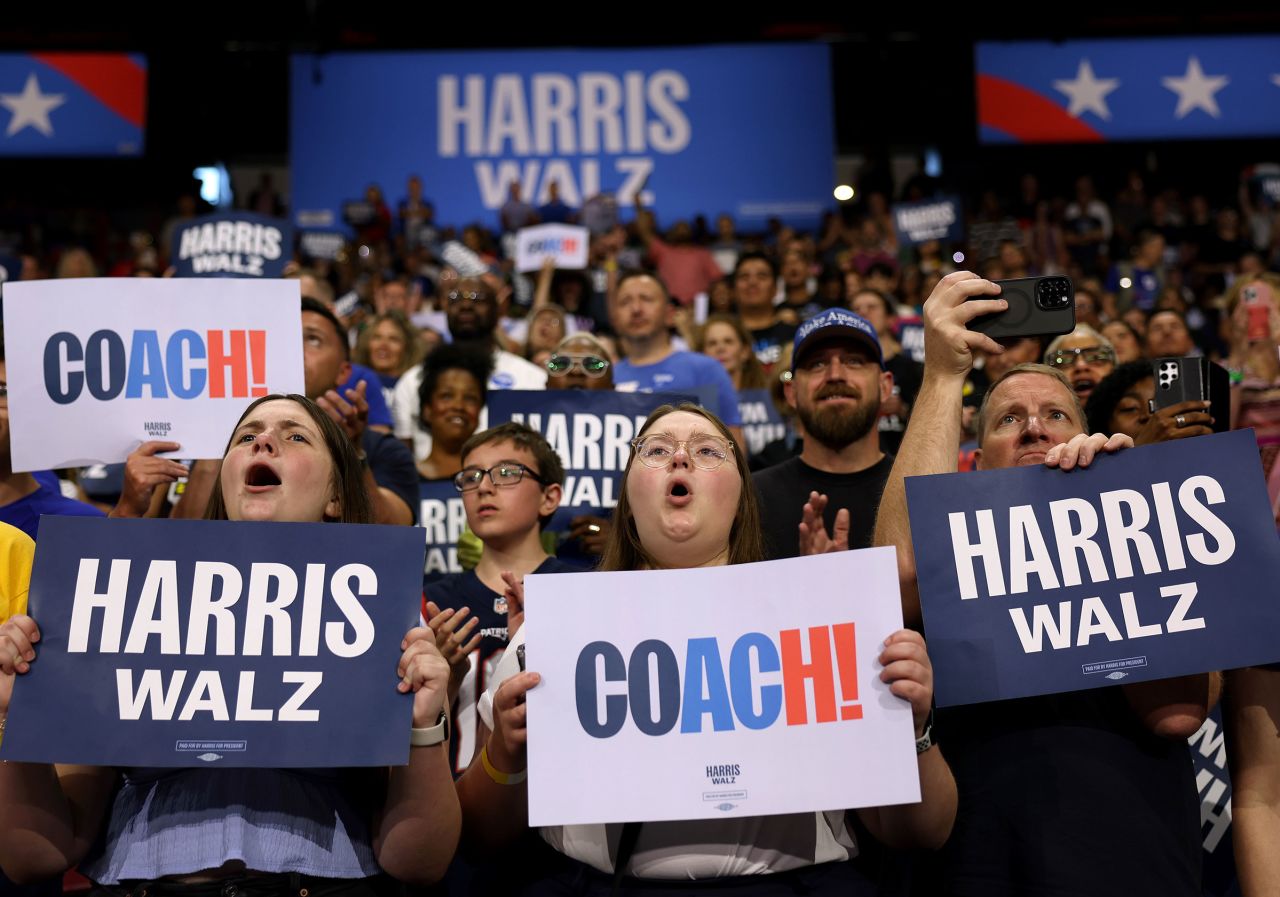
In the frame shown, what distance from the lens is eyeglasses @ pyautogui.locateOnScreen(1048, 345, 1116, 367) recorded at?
5.21 meters

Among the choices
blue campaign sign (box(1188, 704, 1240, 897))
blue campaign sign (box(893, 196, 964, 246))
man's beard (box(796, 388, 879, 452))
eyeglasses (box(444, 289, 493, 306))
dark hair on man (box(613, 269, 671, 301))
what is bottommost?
blue campaign sign (box(1188, 704, 1240, 897))

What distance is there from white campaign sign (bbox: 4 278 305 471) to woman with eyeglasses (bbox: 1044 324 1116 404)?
292cm

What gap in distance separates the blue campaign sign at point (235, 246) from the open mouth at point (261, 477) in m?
3.12

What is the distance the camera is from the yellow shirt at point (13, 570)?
308cm

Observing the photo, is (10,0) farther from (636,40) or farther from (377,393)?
(377,393)

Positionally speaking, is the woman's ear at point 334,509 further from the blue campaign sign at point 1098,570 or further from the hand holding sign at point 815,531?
the blue campaign sign at point 1098,570

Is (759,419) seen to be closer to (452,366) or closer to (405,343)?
(452,366)

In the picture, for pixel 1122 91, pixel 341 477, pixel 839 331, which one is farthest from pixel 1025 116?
pixel 341 477

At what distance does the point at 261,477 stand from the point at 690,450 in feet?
3.21

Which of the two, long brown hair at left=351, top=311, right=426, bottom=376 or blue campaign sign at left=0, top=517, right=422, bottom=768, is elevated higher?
long brown hair at left=351, top=311, right=426, bottom=376

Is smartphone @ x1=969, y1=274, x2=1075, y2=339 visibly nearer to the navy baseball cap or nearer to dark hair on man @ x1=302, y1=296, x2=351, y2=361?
the navy baseball cap

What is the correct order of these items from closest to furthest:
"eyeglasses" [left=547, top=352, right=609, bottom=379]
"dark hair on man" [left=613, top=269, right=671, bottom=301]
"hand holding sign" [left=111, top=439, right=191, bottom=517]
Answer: "hand holding sign" [left=111, top=439, right=191, bottom=517], "eyeglasses" [left=547, top=352, right=609, bottom=379], "dark hair on man" [left=613, top=269, right=671, bottom=301]

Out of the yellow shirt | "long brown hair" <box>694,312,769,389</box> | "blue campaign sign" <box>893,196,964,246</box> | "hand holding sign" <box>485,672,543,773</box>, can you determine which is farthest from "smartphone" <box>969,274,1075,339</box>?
"blue campaign sign" <box>893,196,964,246</box>

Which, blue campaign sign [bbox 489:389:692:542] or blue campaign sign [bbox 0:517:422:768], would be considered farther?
blue campaign sign [bbox 489:389:692:542]
